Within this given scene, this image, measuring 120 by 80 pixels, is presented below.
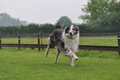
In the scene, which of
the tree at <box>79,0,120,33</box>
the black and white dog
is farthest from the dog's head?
the tree at <box>79,0,120,33</box>

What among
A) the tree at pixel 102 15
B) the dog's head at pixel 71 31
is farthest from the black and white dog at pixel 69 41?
the tree at pixel 102 15

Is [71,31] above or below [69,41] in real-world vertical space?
above

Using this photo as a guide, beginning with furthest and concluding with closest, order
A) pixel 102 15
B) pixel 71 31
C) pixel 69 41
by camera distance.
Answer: pixel 102 15
pixel 69 41
pixel 71 31

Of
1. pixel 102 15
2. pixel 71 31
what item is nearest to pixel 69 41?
pixel 71 31

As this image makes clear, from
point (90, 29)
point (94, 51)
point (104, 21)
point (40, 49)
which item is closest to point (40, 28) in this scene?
point (90, 29)

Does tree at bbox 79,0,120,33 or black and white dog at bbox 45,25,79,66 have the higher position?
tree at bbox 79,0,120,33

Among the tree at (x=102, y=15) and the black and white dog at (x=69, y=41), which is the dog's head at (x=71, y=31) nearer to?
the black and white dog at (x=69, y=41)

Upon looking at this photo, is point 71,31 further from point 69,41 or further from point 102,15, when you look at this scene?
point 102,15

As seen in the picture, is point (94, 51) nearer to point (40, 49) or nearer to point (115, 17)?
point (40, 49)

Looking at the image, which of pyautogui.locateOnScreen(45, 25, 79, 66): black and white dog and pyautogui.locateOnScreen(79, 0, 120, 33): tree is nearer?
pyautogui.locateOnScreen(45, 25, 79, 66): black and white dog

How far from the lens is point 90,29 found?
64750 millimetres

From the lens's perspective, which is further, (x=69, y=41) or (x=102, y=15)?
(x=102, y=15)

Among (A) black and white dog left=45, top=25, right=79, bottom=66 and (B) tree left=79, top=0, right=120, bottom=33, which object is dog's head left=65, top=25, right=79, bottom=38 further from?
(B) tree left=79, top=0, right=120, bottom=33

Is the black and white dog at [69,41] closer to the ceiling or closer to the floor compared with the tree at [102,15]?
closer to the floor
